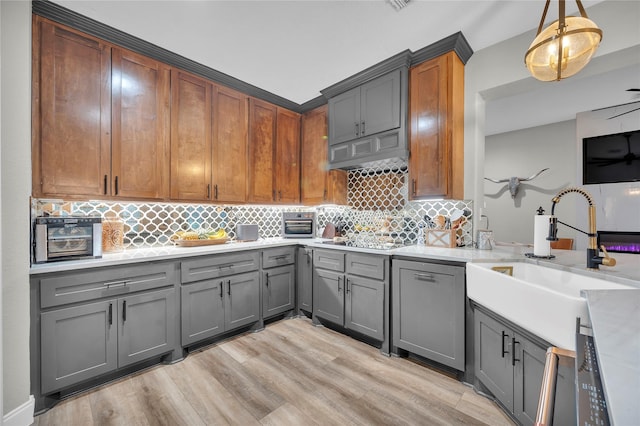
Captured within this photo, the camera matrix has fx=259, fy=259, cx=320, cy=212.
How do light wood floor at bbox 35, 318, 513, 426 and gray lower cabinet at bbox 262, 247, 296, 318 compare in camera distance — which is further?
gray lower cabinet at bbox 262, 247, 296, 318

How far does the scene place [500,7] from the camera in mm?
1927

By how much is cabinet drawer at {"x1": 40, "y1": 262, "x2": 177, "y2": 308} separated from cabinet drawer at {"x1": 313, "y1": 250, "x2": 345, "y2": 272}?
1393 millimetres

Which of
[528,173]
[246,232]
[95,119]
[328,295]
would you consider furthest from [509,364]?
[528,173]

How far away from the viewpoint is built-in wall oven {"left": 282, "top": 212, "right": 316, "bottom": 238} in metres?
3.37

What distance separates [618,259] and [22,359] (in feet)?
12.7

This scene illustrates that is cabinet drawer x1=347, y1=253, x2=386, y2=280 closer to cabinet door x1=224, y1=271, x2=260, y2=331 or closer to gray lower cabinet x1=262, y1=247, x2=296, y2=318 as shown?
gray lower cabinet x1=262, y1=247, x2=296, y2=318

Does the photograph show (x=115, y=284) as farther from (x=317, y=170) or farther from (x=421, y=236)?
(x=421, y=236)

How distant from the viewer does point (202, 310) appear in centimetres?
235

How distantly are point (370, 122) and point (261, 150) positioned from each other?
1.37m

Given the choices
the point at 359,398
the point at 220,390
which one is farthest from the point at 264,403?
the point at 359,398

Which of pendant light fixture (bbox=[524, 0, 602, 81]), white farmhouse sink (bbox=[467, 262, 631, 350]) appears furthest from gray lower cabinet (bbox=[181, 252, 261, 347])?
pendant light fixture (bbox=[524, 0, 602, 81])

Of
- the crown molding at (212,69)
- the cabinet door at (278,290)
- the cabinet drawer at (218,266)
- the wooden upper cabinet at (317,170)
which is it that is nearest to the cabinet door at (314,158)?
the wooden upper cabinet at (317,170)

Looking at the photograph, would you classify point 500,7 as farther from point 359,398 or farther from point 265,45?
point 359,398

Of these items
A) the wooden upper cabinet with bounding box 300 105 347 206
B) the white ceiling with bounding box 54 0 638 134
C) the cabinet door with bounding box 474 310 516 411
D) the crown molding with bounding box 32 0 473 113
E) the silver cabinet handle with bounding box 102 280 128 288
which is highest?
the white ceiling with bounding box 54 0 638 134
